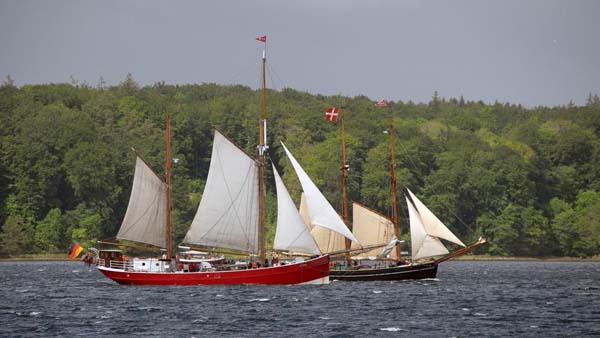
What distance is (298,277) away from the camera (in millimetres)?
93625

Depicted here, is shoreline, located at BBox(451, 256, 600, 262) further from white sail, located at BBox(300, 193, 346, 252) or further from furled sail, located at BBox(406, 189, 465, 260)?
white sail, located at BBox(300, 193, 346, 252)

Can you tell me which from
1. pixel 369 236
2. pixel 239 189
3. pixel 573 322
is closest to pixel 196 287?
pixel 239 189

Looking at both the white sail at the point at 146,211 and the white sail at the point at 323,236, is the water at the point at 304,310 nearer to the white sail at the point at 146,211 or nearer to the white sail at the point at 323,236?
the white sail at the point at 323,236

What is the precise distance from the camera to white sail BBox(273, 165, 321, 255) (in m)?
91.3

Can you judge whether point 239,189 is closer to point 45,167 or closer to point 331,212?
point 331,212

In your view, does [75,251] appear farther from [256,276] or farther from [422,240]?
[422,240]

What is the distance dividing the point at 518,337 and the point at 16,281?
199ft

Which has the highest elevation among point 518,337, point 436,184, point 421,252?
point 436,184

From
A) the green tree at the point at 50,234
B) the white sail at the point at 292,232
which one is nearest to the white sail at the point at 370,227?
the white sail at the point at 292,232

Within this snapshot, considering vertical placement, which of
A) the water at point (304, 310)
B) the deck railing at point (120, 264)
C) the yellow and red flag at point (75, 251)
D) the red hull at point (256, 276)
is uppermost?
the yellow and red flag at point (75, 251)

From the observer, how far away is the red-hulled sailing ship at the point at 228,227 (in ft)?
302

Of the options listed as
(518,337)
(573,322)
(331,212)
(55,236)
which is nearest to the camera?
(518,337)

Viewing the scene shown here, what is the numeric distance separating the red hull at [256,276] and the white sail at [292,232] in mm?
1701

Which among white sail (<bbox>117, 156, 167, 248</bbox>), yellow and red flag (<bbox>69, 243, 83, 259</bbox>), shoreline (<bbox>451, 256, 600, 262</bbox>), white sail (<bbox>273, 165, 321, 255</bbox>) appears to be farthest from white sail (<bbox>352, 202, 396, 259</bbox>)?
shoreline (<bbox>451, 256, 600, 262</bbox>)
